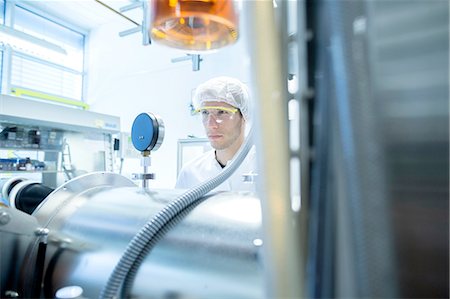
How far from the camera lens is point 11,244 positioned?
62 cm

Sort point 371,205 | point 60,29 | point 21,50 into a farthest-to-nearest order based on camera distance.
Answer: point 60,29, point 21,50, point 371,205

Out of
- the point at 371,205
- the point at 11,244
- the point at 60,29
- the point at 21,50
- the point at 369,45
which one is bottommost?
the point at 11,244

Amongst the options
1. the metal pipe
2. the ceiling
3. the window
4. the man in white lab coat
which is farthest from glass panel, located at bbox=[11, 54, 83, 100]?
the metal pipe

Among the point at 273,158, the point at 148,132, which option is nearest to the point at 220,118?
the point at 148,132

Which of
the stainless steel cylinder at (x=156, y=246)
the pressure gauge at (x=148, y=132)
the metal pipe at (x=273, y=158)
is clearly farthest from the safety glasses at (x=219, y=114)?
the metal pipe at (x=273, y=158)

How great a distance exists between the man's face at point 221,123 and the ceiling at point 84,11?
2530 mm

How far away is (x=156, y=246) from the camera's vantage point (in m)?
0.52

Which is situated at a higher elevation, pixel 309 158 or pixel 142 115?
pixel 142 115

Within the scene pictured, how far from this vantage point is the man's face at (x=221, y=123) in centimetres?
147

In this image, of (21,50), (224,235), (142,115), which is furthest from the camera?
A: (21,50)

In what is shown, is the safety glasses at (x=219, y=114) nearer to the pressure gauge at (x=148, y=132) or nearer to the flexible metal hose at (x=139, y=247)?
the pressure gauge at (x=148, y=132)

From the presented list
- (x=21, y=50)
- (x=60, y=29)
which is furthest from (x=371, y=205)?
(x=60, y=29)

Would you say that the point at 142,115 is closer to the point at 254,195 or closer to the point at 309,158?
the point at 254,195

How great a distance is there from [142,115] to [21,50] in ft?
11.9
